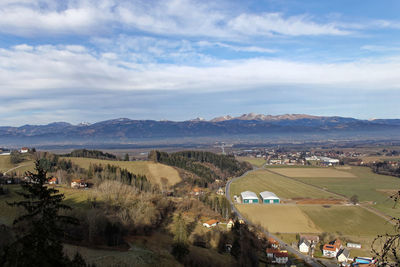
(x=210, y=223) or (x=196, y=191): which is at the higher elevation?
(x=196, y=191)

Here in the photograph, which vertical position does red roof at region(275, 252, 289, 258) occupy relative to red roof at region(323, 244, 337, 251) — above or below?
above

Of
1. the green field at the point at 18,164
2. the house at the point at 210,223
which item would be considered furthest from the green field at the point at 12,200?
the green field at the point at 18,164

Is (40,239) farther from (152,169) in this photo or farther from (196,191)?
(152,169)

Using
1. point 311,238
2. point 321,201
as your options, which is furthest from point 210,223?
point 321,201

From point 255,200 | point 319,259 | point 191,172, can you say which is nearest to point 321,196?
point 255,200

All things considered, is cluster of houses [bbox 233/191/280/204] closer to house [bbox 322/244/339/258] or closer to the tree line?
the tree line

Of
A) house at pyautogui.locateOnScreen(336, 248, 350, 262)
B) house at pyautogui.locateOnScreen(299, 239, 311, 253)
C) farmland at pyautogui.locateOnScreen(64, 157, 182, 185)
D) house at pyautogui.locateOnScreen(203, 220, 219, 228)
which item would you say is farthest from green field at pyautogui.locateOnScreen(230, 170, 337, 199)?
house at pyautogui.locateOnScreen(336, 248, 350, 262)
